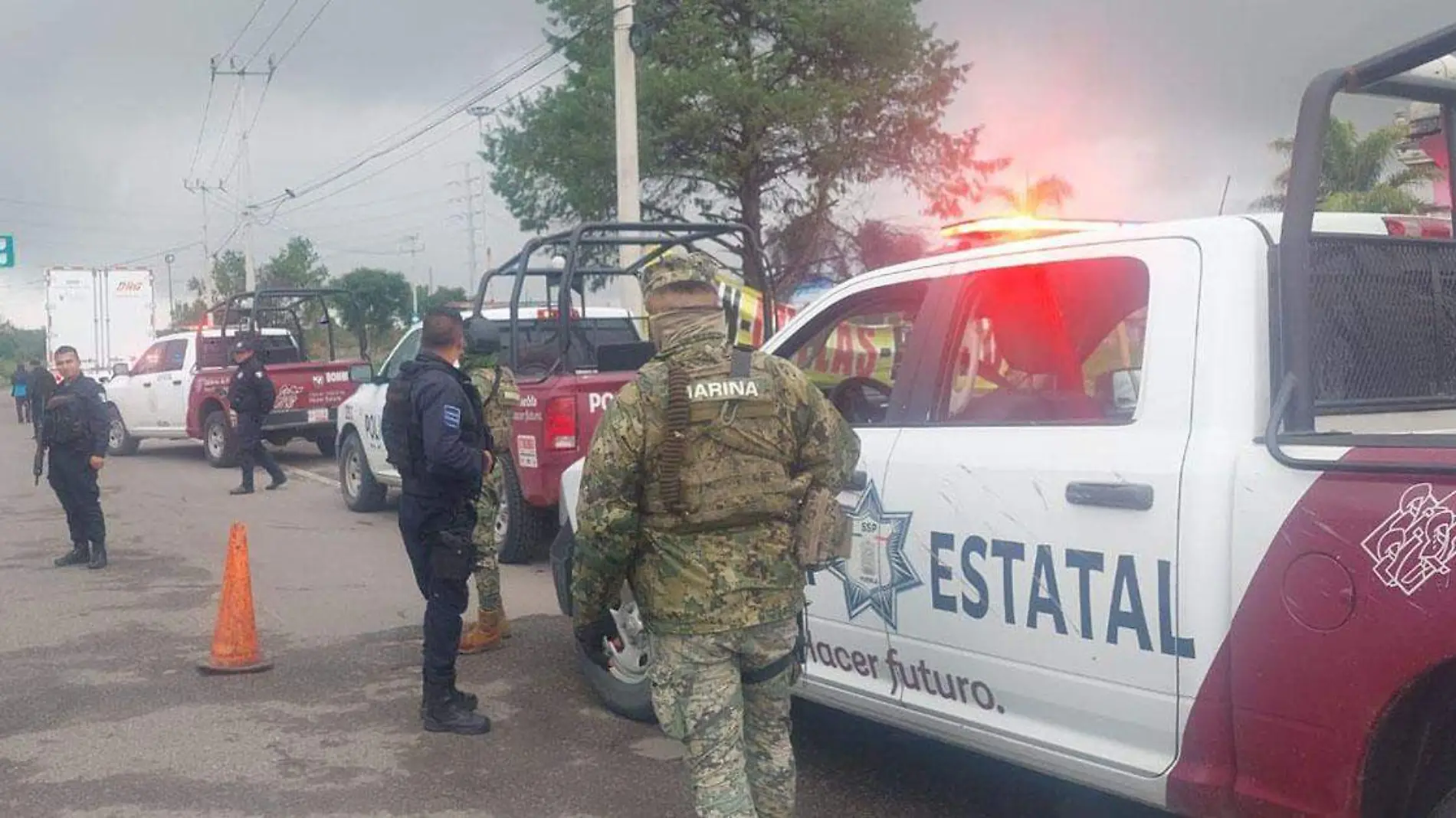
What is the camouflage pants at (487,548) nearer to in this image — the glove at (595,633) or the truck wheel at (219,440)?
the glove at (595,633)

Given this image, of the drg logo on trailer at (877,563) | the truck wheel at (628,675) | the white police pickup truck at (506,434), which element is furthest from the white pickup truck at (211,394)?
the drg logo on trailer at (877,563)

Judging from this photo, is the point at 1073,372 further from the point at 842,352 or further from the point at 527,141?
the point at 527,141

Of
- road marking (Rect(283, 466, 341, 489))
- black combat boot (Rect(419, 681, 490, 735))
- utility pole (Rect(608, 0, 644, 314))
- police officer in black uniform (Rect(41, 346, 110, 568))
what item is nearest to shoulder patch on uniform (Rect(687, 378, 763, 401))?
black combat boot (Rect(419, 681, 490, 735))

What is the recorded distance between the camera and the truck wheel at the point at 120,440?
67.8 feet

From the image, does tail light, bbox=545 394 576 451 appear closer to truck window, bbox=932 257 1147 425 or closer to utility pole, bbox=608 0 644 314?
truck window, bbox=932 257 1147 425

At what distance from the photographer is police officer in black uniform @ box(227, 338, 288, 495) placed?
580 inches

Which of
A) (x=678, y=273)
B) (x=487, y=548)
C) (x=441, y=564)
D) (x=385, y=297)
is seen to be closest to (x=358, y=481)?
(x=487, y=548)

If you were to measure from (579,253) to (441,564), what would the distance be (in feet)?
14.3

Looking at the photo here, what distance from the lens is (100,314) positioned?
31.5m

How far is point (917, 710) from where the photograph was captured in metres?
4.20

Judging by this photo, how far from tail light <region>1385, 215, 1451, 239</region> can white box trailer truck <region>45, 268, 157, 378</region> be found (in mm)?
30837

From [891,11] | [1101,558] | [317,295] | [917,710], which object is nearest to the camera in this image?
[1101,558]

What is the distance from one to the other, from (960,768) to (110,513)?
11.0 m

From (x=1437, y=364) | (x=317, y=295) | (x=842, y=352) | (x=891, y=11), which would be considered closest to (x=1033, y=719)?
(x=1437, y=364)
